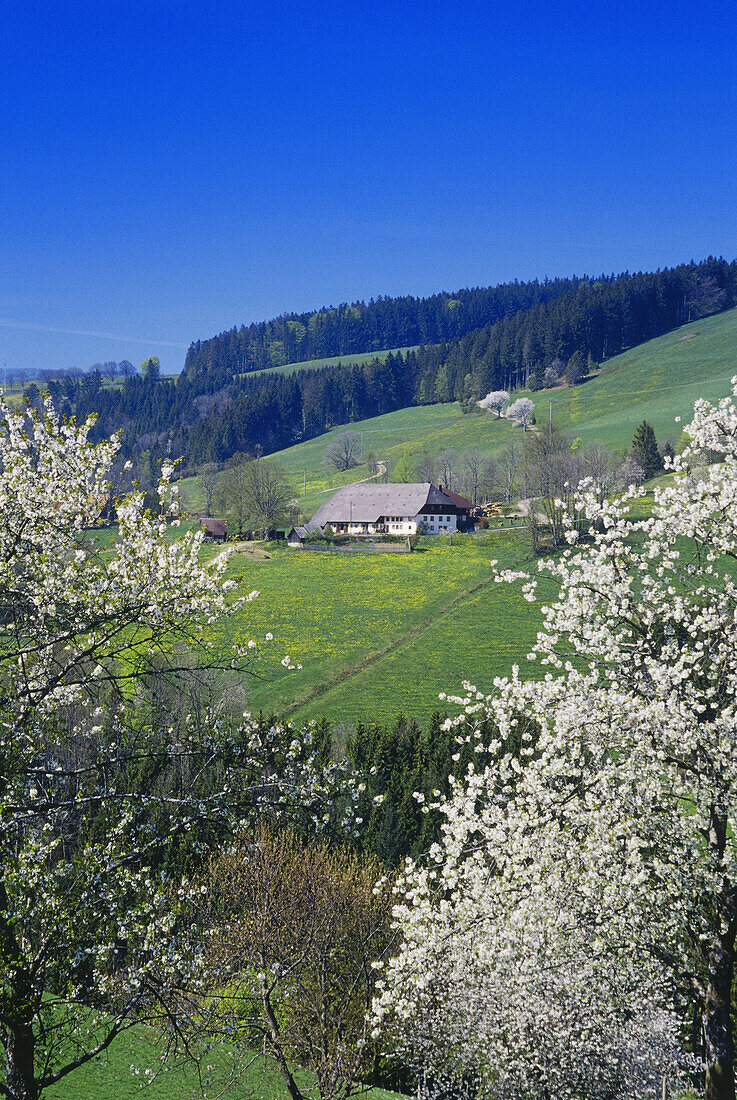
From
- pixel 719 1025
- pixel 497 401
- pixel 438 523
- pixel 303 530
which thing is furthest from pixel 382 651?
pixel 497 401

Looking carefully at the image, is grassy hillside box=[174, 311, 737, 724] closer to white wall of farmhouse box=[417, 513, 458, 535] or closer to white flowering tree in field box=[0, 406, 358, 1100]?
white wall of farmhouse box=[417, 513, 458, 535]

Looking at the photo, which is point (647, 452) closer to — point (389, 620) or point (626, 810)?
point (389, 620)

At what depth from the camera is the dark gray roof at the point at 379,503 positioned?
298 feet

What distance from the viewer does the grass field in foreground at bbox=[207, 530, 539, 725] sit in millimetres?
Answer: 45844

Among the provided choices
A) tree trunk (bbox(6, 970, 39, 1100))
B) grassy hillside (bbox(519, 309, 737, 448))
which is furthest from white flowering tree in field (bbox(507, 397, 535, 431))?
tree trunk (bbox(6, 970, 39, 1100))

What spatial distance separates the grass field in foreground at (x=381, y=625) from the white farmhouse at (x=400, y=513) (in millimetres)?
8816

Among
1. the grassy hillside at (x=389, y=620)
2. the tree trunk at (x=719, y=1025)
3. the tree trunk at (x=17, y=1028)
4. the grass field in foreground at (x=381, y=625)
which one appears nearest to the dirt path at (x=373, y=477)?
the grassy hillside at (x=389, y=620)

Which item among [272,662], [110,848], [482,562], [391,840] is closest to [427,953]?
[110,848]

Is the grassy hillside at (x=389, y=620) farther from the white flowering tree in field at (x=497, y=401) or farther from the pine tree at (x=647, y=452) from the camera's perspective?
the white flowering tree in field at (x=497, y=401)

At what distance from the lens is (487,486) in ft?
336

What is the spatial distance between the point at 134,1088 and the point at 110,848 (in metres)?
8.22

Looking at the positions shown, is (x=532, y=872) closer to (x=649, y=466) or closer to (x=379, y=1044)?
(x=379, y=1044)

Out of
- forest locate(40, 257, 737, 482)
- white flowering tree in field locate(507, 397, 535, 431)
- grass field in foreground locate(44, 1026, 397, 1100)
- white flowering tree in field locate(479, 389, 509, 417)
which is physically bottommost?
grass field in foreground locate(44, 1026, 397, 1100)

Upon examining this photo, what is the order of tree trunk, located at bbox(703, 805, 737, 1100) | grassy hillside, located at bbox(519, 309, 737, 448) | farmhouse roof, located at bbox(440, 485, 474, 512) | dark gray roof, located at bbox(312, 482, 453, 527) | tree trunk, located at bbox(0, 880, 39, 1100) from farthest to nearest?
grassy hillside, located at bbox(519, 309, 737, 448) < farmhouse roof, located at bbox(440, 485, 474, 512) < dark gray roof, located at bbox(312, 482, 453, 527) < tree trunk, located at bbox(703, 805, 737, 1100) < tree trunk, located at bbox(0, 880, 39, 1100)
